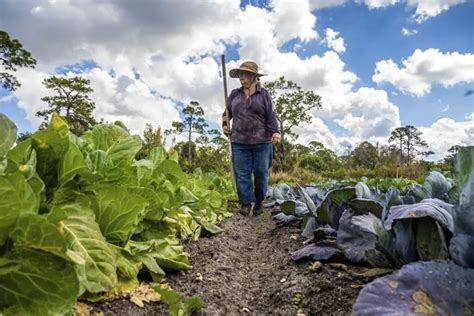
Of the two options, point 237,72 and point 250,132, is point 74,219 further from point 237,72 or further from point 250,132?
point 237,72

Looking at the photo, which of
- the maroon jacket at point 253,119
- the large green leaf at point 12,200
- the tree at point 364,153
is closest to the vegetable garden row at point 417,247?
the large green leaf at point 12,200

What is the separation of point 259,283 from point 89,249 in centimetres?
118

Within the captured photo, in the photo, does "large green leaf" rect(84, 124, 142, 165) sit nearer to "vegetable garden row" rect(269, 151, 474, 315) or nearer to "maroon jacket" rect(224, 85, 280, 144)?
"vegetable garden row" rect(269, 151, 474, 315)

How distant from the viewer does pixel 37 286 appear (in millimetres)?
1145

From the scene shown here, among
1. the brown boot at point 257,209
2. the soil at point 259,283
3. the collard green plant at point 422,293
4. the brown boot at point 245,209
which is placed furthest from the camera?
the brown boot at point 257,209

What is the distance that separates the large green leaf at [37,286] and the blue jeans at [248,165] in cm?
449

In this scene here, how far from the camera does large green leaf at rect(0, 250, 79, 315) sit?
1.13 m

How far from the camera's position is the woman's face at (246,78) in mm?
5555

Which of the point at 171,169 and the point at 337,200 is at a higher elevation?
the point at 171,169

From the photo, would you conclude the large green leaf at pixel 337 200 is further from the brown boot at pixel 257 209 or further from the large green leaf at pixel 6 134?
the brown boot at pixel 257 209

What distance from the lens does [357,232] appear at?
1797mm

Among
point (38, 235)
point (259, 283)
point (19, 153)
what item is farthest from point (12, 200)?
point (259, 283)

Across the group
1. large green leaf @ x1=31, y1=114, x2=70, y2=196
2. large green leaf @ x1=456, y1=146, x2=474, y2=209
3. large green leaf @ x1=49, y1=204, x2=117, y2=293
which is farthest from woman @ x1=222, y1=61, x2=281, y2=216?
large green leaf @ x1=456, y1=146, x2=474, y2=209

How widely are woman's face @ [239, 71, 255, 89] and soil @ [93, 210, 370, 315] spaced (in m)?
2.76
